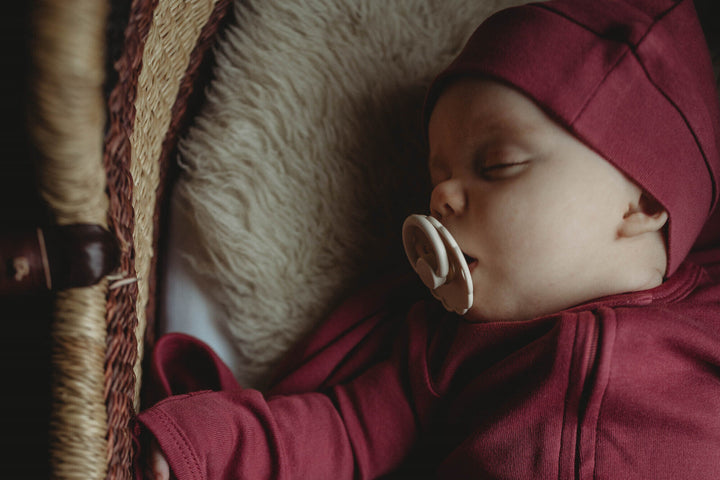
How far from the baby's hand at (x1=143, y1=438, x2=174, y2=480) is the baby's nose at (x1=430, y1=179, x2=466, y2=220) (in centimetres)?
37

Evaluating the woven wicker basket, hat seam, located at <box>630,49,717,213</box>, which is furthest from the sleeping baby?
the woven wicker basket

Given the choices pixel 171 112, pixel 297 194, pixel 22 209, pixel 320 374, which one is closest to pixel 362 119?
pixel 297 194

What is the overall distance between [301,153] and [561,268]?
376 mm

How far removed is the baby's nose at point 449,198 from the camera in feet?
1.99

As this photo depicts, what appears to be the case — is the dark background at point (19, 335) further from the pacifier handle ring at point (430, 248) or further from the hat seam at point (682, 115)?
the hat seam at point (682, 115)

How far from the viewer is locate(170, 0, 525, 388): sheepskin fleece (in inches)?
30.0

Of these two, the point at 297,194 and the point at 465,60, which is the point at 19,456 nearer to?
the point at 297,194

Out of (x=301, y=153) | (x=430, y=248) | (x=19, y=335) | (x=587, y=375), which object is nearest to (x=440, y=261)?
(x=430, y=248)

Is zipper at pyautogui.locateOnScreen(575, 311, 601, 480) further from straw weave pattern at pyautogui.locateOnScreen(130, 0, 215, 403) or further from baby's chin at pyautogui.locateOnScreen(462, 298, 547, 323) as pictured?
straw weave pattern at pyautogui.locateOnScreen(130, 0, 215, 403)

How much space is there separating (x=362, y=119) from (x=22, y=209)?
46cm

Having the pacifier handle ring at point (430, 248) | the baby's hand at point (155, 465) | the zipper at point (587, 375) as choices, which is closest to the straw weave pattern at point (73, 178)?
the baby's hand at point (155, 465)

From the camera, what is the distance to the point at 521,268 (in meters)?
0.60

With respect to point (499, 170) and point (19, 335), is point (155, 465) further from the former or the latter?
point (499, 170)

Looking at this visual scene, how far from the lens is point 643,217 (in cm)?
60
